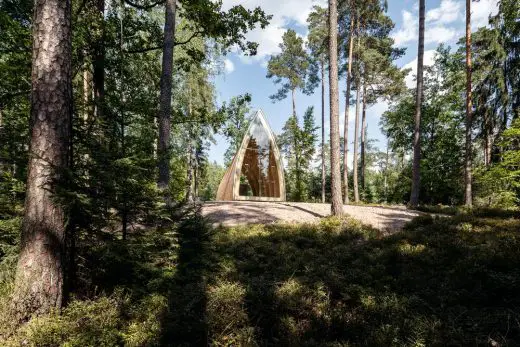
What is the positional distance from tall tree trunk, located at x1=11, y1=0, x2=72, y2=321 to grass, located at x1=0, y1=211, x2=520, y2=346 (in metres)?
0.35

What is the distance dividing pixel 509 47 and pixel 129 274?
21914mm

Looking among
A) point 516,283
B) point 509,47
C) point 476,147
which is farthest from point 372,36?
point 516,283

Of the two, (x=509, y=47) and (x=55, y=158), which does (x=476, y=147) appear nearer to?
(x=509, y=47)

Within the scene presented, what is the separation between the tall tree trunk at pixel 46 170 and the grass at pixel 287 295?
351mm

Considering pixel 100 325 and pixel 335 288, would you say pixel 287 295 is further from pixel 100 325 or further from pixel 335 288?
pixel 100 325

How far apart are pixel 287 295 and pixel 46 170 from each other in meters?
3.74

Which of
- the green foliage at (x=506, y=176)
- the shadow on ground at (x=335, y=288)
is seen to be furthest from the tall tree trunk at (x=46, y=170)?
the green foliage at (x=506, y=176)

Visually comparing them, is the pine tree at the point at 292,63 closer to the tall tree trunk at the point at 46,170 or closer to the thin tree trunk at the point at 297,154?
the thin tree trunk at the point at 297,154

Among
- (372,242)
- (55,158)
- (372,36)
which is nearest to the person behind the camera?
(55,158)

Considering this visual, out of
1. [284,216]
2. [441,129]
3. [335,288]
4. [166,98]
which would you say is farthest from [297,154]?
[335,288]

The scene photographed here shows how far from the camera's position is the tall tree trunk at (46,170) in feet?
10.5

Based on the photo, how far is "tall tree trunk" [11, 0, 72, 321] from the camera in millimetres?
3207

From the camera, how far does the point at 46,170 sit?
3354 millimetres

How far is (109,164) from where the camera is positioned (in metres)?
3.90
